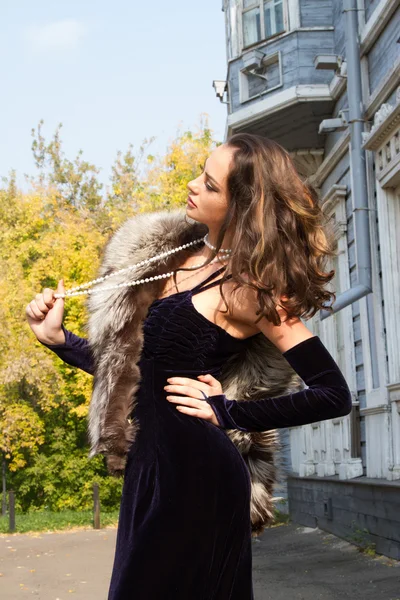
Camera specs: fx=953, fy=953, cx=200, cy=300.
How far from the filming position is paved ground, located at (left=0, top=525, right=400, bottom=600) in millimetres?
8008

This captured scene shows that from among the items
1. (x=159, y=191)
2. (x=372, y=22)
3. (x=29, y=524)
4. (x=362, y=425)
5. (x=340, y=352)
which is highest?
(x=159, y=191)

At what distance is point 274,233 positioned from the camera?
9.14 feet

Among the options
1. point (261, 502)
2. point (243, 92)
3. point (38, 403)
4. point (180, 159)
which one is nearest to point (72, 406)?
point (38, 403)

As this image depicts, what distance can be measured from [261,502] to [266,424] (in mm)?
339

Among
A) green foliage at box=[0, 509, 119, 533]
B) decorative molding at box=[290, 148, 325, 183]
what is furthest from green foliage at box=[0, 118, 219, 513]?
decorative molding at box=[290, 148, 325, 183]

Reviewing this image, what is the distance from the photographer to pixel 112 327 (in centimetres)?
297

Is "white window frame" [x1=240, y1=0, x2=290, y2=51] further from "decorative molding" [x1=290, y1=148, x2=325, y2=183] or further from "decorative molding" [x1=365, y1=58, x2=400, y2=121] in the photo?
"decorative molding" [x1=365, y1=58, x2=400, y2=121]

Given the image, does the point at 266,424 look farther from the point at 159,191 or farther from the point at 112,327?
the point at 159,191

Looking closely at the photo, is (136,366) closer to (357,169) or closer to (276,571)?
(276,571)

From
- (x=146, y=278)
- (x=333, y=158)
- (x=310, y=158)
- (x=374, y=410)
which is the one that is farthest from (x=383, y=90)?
(x=146, y=278)

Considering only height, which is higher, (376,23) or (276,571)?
(376,23)

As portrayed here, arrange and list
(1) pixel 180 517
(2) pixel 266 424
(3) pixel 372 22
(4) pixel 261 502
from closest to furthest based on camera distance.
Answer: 1. (1) pixel 180 517
2. (2) pixel 266 424
3. (4) pixel 261 502
4. (3) pixel 372 22

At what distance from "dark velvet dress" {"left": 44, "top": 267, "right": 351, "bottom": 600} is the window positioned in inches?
413

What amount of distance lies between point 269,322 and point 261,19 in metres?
10.9
